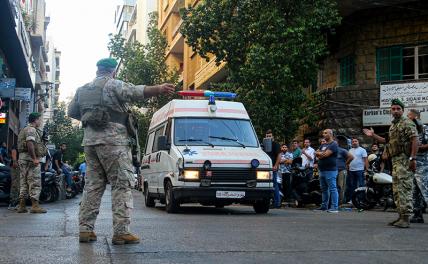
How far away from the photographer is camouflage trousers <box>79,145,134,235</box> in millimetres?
6477

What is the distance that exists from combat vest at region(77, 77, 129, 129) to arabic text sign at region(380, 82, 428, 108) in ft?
48.3

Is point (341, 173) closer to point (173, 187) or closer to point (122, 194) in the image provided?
point (173, 187)

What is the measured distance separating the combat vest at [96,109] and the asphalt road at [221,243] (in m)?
1.27

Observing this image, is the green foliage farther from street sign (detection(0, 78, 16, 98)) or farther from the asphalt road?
the asphalt road

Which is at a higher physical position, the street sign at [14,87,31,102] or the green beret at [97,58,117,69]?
the street sign at [14,87,31,102]

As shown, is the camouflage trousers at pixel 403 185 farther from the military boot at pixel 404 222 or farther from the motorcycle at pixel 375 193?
the motorcycle at pixel 375 193

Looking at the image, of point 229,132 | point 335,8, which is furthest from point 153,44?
point 229,132

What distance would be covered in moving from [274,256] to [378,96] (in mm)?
15889

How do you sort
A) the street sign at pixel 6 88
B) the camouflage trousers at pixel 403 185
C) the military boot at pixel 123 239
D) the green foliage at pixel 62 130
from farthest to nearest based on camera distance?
1. the green foliage at pixel 62 130
2. the street sign at pixel 6 88
3. the camouflage trousers at pixel 403 185
4. the military boot at pixel 123 239

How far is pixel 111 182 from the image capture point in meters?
6.66

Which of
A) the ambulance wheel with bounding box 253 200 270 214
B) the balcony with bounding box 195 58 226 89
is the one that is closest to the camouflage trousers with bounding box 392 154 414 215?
the ambulance wheel with bounding box 253 200 270 214

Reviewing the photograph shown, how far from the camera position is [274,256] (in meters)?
5.73

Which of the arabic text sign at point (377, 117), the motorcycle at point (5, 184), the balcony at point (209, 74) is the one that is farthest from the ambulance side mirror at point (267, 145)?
the balcony at point (209, 74)

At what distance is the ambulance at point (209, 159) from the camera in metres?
11.5
